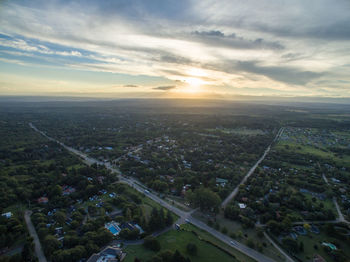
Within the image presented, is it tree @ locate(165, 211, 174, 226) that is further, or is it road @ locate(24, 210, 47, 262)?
tree @ locate(165, 211, 174, 226)

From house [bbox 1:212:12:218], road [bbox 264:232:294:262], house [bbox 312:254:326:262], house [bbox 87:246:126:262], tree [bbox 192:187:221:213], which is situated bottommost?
road [bbox 264:232:294:262]

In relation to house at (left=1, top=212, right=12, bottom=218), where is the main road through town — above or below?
below

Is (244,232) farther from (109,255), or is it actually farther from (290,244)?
(109,255)

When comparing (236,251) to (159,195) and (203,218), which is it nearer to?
(203,218)

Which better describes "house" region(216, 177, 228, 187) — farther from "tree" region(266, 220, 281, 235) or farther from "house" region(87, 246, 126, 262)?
"house" region(87, 246, 126, 262)

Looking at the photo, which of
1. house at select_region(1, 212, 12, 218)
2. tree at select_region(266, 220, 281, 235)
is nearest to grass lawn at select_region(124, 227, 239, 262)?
tree at select_region(266, 220, 281, 235)

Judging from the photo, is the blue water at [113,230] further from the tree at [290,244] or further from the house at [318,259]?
the house at [318,259]

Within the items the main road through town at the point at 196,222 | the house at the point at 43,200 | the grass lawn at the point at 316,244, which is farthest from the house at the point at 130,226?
the grass lawn at the point at 316,244
